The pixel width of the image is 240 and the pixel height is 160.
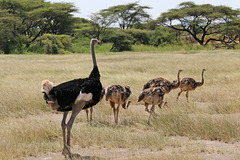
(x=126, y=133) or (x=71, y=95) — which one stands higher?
(x=71, y=95)

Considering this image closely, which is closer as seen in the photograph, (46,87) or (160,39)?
(46,87)

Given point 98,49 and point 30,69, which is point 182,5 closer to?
point 98,49

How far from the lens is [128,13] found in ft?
169

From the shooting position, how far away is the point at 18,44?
43.6 metres

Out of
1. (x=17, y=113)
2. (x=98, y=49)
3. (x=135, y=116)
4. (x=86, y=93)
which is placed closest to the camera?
(x=86, y=93)

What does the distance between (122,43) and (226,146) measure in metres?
35.8

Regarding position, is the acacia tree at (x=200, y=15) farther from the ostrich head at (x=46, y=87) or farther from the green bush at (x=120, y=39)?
the ostrich head at (x=46, y=87)

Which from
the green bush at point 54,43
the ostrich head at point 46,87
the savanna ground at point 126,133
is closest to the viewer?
the ostrich head at point 46,87

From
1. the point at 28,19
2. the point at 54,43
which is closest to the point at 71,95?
the point at 54,43

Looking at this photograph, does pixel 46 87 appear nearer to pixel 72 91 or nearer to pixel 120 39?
pixel 72 91

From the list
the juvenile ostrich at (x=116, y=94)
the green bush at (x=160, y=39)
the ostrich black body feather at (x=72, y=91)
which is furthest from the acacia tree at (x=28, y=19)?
the ostrich black body feather at (x=72, y=91)

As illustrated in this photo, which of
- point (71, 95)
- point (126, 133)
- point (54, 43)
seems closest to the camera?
point (71, 95)

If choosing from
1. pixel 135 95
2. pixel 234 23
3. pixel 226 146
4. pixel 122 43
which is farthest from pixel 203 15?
pixel 226 146

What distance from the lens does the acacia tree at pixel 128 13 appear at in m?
50.5
